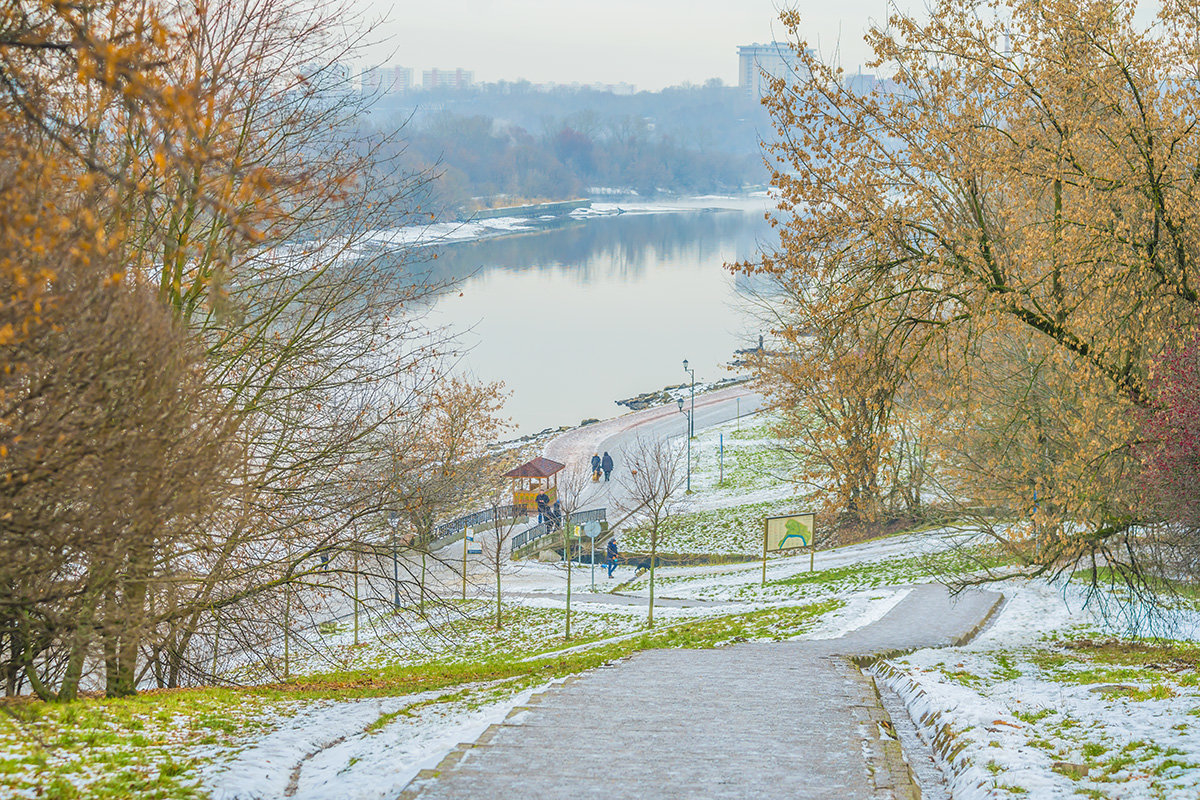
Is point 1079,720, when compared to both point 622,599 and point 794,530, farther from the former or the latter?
point 794,530

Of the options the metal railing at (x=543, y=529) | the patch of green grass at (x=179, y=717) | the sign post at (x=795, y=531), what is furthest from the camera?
the metal railing at (x=543, y=529)

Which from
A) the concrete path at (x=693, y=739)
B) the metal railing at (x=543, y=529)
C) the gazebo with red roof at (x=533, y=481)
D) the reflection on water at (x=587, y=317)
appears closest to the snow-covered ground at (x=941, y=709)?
the concrete path at (x=693, y=739)

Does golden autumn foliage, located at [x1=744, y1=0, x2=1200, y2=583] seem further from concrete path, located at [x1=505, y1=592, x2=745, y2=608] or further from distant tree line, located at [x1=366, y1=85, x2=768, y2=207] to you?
distant tree line, located at [x1=366, y1=85, x2=768, y2=207]

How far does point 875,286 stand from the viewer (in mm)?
12047

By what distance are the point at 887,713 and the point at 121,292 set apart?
7340mm

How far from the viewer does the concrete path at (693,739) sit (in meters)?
6.89

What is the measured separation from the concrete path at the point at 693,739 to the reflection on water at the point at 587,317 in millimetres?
20458

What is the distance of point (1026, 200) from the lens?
11805 mm

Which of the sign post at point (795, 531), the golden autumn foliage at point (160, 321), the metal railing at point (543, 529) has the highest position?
the golden autumn foliage at point (160, 321)

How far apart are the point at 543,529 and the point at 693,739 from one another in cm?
2460

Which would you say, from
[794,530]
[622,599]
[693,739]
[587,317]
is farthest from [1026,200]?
[587,317]

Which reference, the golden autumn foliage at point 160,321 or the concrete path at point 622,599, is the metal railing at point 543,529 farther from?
the golden autumn foliage at point 160,321

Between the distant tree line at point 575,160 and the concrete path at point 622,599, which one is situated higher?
the distant tree line at point 575,160

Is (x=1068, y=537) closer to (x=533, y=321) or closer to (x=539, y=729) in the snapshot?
(x=539, y=729)
